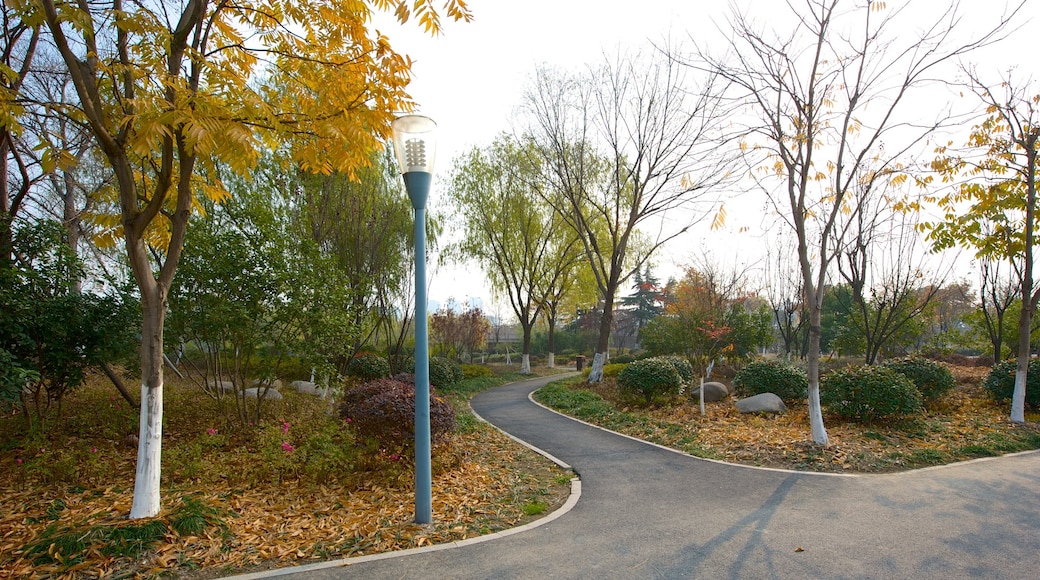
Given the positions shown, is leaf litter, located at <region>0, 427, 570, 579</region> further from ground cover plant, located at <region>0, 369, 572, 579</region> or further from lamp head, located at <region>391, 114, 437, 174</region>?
lamp head, located at <region>391, 114, 437, 174</region>

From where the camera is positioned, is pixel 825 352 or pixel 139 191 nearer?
pixel 139 191

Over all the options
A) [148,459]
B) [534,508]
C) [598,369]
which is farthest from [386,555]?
[598,369]

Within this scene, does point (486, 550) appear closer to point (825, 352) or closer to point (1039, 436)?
point (1039, 436)

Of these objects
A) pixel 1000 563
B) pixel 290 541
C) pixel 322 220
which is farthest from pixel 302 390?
pixel 1000 563

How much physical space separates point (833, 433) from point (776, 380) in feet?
9.09

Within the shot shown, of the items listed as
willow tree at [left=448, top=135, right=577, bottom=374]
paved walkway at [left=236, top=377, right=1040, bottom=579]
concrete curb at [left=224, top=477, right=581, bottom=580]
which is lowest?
paved walkway at [left=236, top=377, right=1040, bottom=579]

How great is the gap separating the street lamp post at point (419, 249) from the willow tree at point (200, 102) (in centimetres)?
Result: 27

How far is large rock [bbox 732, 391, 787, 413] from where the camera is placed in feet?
31.4

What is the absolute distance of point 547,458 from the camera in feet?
22.8

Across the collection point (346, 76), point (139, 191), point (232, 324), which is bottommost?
point (232, 324)

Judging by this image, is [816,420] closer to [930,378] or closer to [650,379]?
[650,379]

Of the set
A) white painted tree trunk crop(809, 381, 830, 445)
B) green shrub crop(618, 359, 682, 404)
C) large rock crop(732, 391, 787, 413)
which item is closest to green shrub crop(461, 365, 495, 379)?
green shrub crop(618, 359, 682, 404)

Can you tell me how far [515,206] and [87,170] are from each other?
1333 cm

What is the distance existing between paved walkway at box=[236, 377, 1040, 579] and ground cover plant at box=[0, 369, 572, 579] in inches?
19.1
